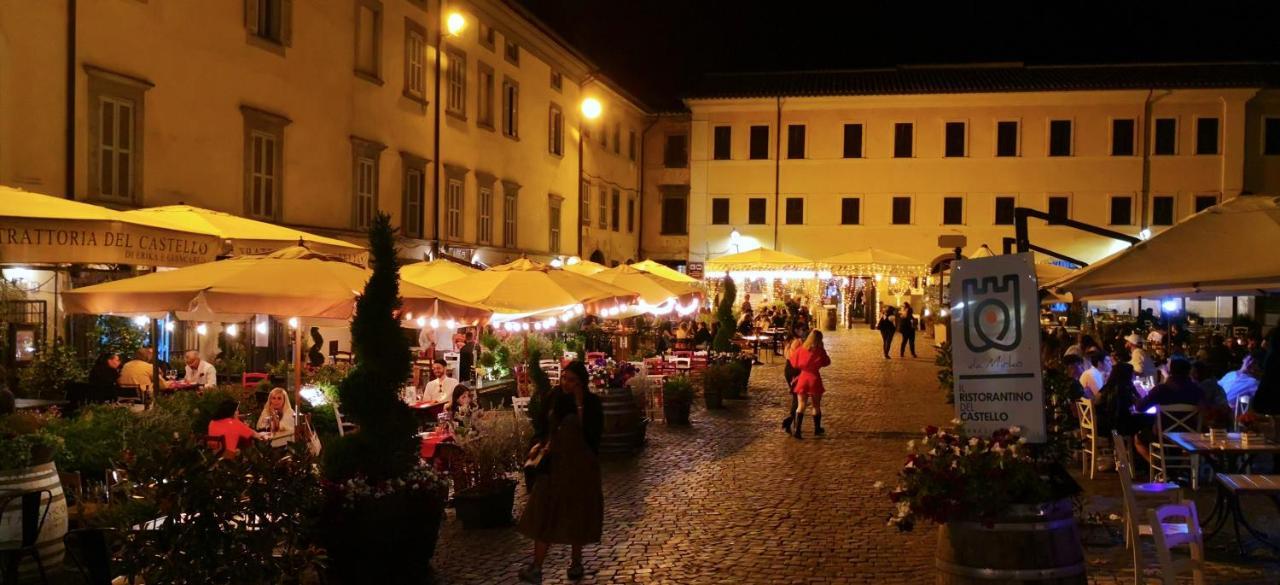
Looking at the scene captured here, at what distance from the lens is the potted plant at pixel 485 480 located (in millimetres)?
9273

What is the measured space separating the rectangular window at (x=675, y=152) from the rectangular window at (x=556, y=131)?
34.9ft

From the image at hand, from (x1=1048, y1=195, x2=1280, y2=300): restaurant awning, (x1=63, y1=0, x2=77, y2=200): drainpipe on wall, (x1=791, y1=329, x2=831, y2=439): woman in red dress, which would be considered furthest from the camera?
(x1=63, y1=0, x2=77, y2=200): drainpipe on wall

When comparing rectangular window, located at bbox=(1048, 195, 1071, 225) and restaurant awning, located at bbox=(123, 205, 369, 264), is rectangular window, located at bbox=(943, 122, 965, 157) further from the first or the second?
restaurant awning, located at bbox=(123, 205, 369, 264)

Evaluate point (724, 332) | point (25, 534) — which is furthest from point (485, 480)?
point (724, 332)

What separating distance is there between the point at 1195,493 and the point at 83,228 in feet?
→ 35.2

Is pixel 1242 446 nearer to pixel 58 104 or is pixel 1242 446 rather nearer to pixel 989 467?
pixel 989 467

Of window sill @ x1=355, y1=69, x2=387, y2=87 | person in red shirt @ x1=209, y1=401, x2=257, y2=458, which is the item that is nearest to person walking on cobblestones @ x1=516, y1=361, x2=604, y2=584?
person in red shirt @ x1=209, y1=401, x2=257, y2=458

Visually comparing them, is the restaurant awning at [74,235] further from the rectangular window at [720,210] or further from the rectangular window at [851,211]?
the rectangular window at [851,211]

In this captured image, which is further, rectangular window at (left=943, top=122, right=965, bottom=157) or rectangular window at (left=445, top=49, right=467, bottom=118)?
rectangular window at (left=943, top=122, right=965, bottom=157)

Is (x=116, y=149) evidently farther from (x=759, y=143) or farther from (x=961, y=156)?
(x=961, y=156)

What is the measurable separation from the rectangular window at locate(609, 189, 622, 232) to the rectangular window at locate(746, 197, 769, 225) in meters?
Answer: 5.34

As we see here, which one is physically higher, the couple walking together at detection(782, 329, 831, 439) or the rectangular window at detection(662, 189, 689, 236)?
the rectangular window at detection(662, 189, 689, 236)

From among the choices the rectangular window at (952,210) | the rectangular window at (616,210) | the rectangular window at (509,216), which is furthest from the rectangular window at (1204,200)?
the rectangular window at (509,216)

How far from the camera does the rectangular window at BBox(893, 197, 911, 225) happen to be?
40.8 m
